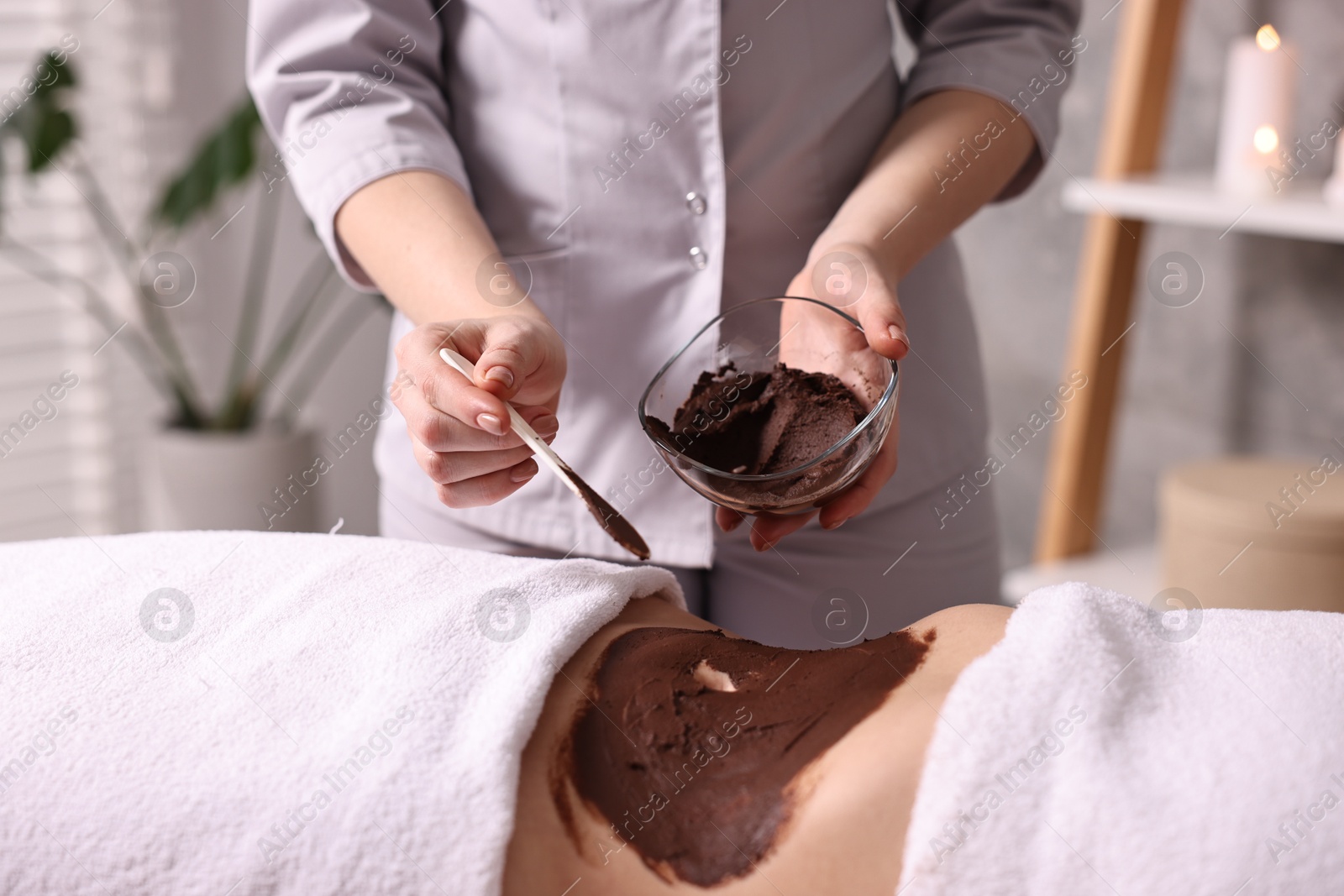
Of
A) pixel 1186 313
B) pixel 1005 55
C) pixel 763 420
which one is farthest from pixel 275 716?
pixel 1186 313

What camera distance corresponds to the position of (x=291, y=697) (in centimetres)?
60

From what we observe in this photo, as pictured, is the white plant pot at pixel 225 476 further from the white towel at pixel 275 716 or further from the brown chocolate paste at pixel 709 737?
the brown chocolate paste at pixel 709 737

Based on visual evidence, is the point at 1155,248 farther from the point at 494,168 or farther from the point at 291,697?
the point at 291,697

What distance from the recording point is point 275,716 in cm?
59

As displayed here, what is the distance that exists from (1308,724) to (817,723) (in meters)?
0.23

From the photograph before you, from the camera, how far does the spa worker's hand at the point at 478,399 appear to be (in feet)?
2.19

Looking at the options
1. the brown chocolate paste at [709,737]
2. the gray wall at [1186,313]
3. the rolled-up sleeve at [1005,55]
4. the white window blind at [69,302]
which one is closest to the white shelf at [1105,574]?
the gray wall at [1186,313]

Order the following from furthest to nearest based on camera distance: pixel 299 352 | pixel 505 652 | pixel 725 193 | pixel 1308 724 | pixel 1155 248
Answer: pixel 299 352 < pixel 1155 248 < pixel 725 193 < pixel 505 652 < pixel 1308 724

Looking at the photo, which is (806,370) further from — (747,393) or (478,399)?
(478,399)

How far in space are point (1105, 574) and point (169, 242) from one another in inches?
69.2

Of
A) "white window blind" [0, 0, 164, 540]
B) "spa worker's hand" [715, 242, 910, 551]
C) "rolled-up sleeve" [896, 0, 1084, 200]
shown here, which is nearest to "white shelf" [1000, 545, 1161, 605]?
"rolled-up sleeve" [896, 0, 1084, 200]

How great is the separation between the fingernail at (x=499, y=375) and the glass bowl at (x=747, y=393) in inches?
4.2

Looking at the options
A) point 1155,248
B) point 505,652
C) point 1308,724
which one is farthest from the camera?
point 1155,248

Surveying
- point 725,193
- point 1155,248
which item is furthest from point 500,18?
point 1155,248
